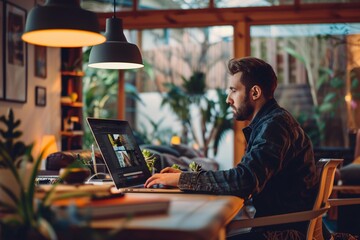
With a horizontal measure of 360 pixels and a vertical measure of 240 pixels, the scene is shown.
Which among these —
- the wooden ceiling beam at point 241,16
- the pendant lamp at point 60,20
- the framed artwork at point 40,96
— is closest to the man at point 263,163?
the pendant lamp at point 60,20

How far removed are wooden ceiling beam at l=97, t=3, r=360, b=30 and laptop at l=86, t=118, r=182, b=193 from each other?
4761mm

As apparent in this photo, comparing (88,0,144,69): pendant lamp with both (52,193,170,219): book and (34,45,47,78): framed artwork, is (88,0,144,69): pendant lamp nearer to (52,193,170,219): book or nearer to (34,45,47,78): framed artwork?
(52,193,170,219): book

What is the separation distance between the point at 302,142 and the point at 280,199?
24 centimetres

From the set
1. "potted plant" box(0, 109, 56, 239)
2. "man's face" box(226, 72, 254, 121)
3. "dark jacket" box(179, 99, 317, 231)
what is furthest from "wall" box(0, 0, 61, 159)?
"potted plant" box(0, 109, 56, 239)


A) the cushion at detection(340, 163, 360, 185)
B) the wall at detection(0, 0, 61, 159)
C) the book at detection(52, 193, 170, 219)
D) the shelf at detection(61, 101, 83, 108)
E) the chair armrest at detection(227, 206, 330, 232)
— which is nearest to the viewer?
the book at detection(52, 193, 170, 219)

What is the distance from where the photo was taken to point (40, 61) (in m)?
6.85

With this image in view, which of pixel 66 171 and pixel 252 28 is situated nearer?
pixel 66 171

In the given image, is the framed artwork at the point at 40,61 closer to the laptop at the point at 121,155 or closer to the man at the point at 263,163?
the laptop at the point at 121,155

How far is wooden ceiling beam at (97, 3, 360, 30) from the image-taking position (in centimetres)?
709

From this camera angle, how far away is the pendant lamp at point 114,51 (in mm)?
3168

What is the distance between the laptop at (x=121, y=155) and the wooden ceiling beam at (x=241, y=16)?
15.6 feet

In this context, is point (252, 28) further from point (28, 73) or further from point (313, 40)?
point (28, 73)

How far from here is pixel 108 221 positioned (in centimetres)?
144

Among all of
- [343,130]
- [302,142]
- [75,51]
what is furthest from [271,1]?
[302,142]
